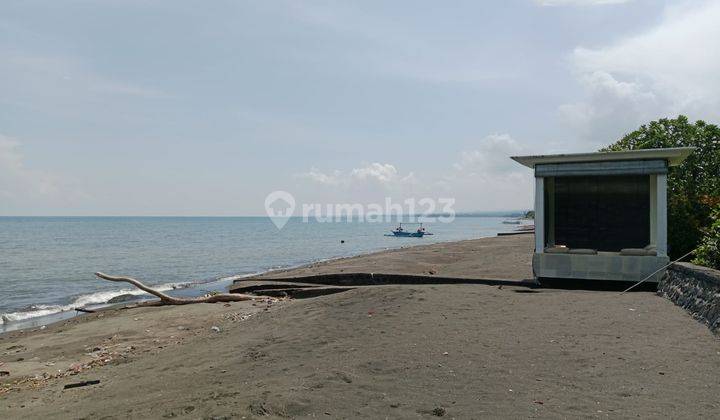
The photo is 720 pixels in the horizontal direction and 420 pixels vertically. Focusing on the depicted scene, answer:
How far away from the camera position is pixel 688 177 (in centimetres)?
1608

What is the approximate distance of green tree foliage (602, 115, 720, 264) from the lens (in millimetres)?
15094

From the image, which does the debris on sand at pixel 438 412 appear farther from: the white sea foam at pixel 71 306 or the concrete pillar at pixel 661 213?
the white sea foam at pixel 71 306

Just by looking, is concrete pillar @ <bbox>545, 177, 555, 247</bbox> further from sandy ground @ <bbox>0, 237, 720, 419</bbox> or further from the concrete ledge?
sandy ground @ <bbox>0, 237, 720, 419</bbox>

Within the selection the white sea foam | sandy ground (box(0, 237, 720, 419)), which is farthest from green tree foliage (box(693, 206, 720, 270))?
the white sea foam

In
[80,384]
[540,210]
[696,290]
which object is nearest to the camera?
[80,384]

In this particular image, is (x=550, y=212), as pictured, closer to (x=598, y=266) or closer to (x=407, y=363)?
(x=598, y=266)

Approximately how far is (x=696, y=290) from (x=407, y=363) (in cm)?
605

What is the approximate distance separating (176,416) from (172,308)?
37.9 ft

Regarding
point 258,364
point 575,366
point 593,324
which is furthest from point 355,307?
point 575,366

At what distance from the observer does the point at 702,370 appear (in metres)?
5.89

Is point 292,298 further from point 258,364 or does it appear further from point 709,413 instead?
point 709,413

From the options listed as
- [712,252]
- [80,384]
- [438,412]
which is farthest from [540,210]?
[80,384]

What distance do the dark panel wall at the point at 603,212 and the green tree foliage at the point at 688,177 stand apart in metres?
1.37

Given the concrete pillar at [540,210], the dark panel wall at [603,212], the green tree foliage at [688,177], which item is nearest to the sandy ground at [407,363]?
the concrete pillar at [540,210]
